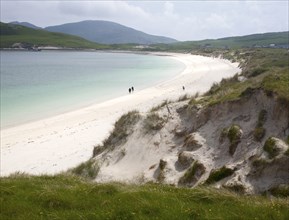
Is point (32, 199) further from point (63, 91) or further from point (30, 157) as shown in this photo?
point (63, 91)

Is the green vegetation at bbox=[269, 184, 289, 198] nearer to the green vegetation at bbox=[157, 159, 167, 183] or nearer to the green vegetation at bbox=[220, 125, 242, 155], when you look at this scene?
the green vegetation at bbox=[220, 125, 242, 155]

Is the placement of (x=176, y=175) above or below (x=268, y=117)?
below

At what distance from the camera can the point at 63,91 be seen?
195 feet

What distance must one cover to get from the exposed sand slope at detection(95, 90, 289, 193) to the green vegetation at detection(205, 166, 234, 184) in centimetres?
14

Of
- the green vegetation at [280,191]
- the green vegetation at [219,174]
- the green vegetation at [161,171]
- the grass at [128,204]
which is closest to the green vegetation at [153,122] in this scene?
the green vegetation at [161,171]

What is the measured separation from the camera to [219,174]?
12125 millimetres

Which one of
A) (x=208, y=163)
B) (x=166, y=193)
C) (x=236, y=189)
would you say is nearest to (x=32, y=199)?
(x=166, y=193)

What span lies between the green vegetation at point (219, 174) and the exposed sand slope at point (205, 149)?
0.14m

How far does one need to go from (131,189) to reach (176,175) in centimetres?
445

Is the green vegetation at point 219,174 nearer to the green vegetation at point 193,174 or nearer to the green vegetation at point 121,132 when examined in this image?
the green vegetation at point 193,174

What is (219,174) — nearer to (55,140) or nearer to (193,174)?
(193,174)

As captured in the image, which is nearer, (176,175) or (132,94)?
(176,175)

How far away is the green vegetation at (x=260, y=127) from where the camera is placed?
1310 centimetres

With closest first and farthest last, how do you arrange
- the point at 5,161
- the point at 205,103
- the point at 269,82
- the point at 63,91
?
the point at 269,82 < the point at 205,103 < the point at 5,161 < the point at 63,91
